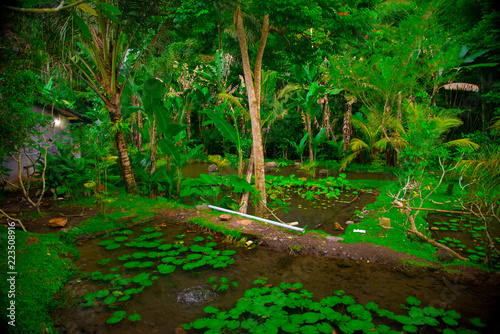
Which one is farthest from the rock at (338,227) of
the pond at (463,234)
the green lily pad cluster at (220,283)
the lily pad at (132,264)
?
the lily pad at (132,264)

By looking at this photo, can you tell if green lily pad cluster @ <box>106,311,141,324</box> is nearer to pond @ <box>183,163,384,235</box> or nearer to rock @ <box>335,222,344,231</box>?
pond @ <box>183,163,384,235</box>

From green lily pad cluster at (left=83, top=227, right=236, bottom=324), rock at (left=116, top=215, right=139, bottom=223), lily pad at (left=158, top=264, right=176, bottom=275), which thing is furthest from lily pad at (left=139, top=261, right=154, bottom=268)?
rock at (left=116, top=215, right=139, bottom=223)

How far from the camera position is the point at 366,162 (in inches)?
464

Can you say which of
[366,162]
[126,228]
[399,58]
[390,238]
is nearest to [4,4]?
[126,228]

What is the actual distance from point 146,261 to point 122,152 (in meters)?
3.29

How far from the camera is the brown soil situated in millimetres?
3186

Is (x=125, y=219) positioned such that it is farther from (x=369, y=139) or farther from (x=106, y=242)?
(x=369, y=139)

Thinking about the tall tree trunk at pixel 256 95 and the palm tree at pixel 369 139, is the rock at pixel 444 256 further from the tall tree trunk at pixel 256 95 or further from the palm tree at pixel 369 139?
the palm tree at pixel 369 139

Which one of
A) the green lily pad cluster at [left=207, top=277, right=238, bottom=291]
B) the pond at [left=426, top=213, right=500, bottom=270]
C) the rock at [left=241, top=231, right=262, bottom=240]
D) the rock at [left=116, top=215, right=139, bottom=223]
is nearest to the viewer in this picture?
the green lily pad cluster at [left=207, top=277, right=238, bottom=291]

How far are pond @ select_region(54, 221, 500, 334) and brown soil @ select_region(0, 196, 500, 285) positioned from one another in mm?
112

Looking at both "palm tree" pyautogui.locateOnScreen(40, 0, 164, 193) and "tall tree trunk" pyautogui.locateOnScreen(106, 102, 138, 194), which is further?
"tall tree trunk" pyautogui.locateOnScreen(106, 102, 138, 194)

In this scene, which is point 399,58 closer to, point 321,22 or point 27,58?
point 321,22

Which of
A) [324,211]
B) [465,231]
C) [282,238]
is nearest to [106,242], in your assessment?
[282,238]

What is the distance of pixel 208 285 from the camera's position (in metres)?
2.89
